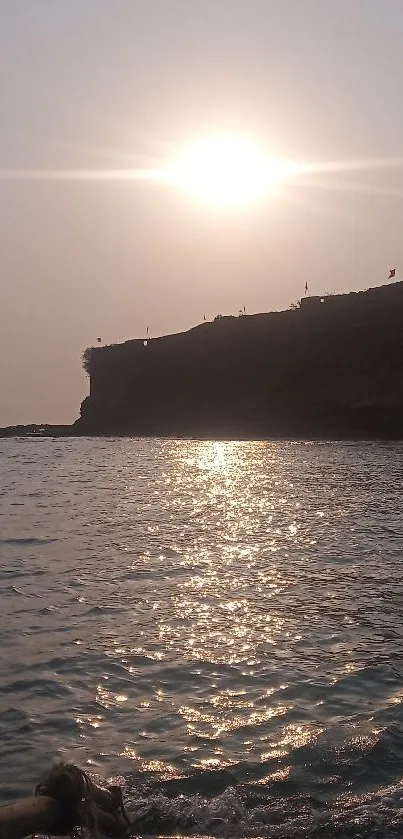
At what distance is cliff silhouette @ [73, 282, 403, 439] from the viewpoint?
82875 millimetres

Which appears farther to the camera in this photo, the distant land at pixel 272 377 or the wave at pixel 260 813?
the distant land at pixel 272 377

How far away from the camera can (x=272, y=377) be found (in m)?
95.4

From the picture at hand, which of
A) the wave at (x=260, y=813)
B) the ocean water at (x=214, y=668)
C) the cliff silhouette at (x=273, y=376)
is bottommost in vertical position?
the wave at (x=260, y=813)

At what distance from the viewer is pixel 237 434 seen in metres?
92.9

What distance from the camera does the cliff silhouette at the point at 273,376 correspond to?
82.9 m

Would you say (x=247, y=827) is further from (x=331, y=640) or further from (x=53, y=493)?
(x=53, y=493)

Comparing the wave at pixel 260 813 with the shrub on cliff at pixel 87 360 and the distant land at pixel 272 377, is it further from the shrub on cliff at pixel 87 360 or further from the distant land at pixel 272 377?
the shrub on cliff at pixel 87 360

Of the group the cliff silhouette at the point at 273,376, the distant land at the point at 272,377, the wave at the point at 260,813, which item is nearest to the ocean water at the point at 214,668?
the wave at the point at 260,813

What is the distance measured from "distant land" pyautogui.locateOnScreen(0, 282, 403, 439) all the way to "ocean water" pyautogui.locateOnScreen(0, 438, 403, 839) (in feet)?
194

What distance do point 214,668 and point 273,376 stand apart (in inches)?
3346

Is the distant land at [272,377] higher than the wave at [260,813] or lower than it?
higher

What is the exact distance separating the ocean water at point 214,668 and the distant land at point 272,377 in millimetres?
59198

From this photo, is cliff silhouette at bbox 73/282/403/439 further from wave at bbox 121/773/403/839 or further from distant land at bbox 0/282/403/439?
wave at bbox 121/773/403/839

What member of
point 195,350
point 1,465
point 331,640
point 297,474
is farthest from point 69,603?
point 195,350
